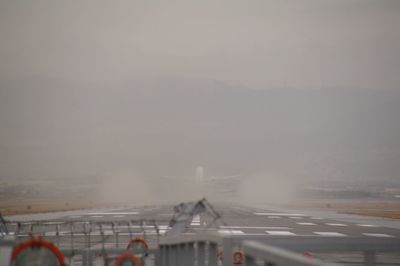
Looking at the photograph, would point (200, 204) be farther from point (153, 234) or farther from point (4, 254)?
point (153, 234)

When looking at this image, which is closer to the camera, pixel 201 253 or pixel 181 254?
pixel 201 253

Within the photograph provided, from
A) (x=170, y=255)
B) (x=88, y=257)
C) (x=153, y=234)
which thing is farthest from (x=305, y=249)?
(x=153, y=234)

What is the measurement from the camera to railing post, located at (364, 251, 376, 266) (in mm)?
11844

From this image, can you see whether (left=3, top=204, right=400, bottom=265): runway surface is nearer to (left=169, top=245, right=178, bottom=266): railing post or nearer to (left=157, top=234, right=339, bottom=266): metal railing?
(left=157, top=234, right=339, bottom=266): metal railing

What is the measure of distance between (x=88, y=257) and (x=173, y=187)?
17311 centimetres

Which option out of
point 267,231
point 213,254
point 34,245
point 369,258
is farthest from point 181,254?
point 267,231

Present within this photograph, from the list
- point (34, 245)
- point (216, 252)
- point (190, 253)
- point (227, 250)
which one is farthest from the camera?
point (34, 245)

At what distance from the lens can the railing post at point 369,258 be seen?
11844 millimetres

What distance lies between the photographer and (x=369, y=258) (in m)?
12.0

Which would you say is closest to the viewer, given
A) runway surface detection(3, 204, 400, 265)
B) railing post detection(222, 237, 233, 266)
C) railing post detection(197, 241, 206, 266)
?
railing post detection(222, 237, 233, 266)

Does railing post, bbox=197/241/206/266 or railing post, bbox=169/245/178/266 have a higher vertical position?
railing post, bbox=169/245/178/266

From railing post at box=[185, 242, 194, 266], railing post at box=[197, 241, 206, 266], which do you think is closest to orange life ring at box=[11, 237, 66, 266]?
railing post at box=[185, 242, 194, 266]

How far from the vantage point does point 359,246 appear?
11.0 meters

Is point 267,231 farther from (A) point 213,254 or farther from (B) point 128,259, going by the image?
(A) point 213,254
